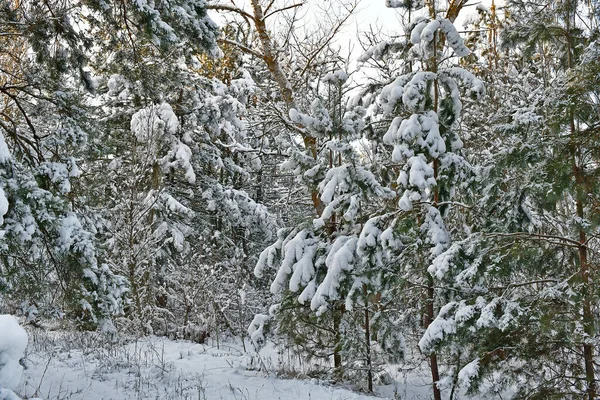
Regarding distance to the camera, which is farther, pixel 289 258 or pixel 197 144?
pixel 197 144

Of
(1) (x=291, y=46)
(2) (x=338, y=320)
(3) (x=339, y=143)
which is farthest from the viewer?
(1) (x=291, y=46)

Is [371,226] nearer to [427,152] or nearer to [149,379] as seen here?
[427,152]

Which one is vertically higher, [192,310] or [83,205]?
[83,205]

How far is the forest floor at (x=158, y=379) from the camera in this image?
5773 millimetres

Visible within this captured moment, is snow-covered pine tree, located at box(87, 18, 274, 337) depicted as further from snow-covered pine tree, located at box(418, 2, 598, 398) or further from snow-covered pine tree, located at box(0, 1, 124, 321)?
snow-covered pine tree, located at box(418, 2, 598, 398)

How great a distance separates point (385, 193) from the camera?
22.0 ft

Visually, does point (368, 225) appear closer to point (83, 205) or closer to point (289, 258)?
point (289, 258)

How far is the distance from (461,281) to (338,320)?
2.86 meters

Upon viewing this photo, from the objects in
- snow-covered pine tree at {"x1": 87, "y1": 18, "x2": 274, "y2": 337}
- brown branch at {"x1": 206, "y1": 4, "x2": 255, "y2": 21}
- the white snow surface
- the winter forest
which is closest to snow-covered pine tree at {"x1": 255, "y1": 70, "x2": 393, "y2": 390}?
the winter forest

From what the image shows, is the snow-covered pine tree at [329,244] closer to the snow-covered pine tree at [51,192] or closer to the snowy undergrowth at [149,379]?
the snowy undergrowth at [149,379]

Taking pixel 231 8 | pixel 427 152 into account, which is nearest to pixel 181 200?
pixel 231 8

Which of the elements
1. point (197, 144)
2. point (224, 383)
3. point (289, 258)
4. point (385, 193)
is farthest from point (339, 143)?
point (197, 144)

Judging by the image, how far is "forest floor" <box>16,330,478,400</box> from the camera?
18.9ft

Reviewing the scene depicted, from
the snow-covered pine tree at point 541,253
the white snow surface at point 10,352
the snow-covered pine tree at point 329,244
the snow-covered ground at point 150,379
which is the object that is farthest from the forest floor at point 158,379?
the white snow surface at point 10,352
